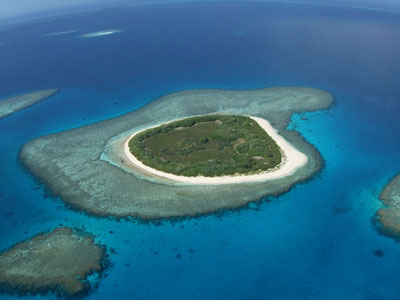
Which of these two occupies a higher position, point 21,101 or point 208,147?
point 21,101

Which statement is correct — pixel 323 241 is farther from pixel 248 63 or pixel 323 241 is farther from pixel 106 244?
pixel 248 63

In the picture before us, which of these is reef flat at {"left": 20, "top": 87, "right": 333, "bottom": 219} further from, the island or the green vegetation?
the island

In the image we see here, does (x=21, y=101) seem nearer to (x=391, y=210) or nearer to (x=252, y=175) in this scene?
(x=252, y=175)

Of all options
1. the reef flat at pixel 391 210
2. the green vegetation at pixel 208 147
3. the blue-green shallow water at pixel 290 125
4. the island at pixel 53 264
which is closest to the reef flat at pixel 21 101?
the blue-green shallow water at pixel 290 125

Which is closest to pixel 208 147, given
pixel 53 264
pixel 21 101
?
pixel 53 264

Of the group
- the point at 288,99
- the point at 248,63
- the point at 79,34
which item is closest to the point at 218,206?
the point at 288,99

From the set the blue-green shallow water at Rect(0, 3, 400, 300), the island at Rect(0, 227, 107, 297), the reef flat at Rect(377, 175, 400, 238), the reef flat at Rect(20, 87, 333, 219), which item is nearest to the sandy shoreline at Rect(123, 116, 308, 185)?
the reef flat at Rect(20, 87, 333, 219)
